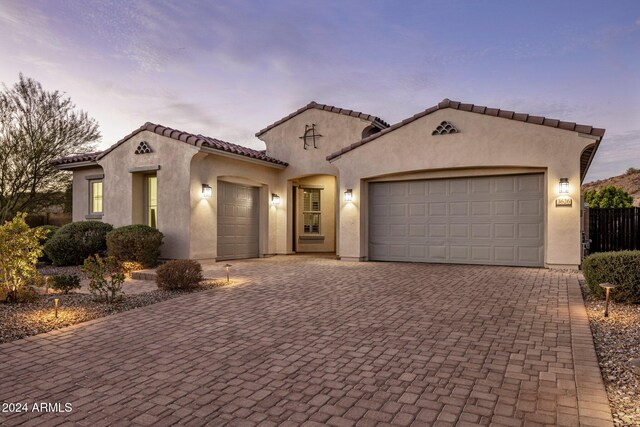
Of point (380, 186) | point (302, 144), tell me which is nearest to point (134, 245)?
point (302, 144)

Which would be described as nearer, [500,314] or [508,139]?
[500,314]

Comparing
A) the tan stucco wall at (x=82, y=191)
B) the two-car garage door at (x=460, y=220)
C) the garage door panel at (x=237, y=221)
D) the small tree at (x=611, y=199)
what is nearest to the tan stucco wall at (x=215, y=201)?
the garage door panel at (x=237, y=221)

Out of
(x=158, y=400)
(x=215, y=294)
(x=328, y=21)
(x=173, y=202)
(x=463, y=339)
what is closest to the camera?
(x=158, y=400)

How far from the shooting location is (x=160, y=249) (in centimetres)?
1266

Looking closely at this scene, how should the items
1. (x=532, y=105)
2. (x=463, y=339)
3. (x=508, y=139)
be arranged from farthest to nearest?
(x=532, y=105), (x=508, y=139), (x=463, y=339)

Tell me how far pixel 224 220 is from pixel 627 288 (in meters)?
11.1

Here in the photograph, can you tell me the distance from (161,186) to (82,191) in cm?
524

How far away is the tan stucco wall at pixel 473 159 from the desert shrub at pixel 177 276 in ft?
20.4

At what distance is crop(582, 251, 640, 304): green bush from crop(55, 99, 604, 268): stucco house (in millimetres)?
4314

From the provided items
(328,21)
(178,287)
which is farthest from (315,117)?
(178,287)

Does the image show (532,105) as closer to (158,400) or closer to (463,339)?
(463,339)

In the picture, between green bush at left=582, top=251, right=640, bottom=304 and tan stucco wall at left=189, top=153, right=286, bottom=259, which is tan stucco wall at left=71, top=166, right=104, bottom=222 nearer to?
tan stucco wall at left=189, top=153, right=286, bottom=259

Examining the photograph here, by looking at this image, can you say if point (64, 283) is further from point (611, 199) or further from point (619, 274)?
point (611, 199)

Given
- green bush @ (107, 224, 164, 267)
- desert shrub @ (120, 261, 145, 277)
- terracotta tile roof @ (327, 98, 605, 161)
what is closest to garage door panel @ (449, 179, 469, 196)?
terracotta tile roof @ (327, 98, 605, 161)
